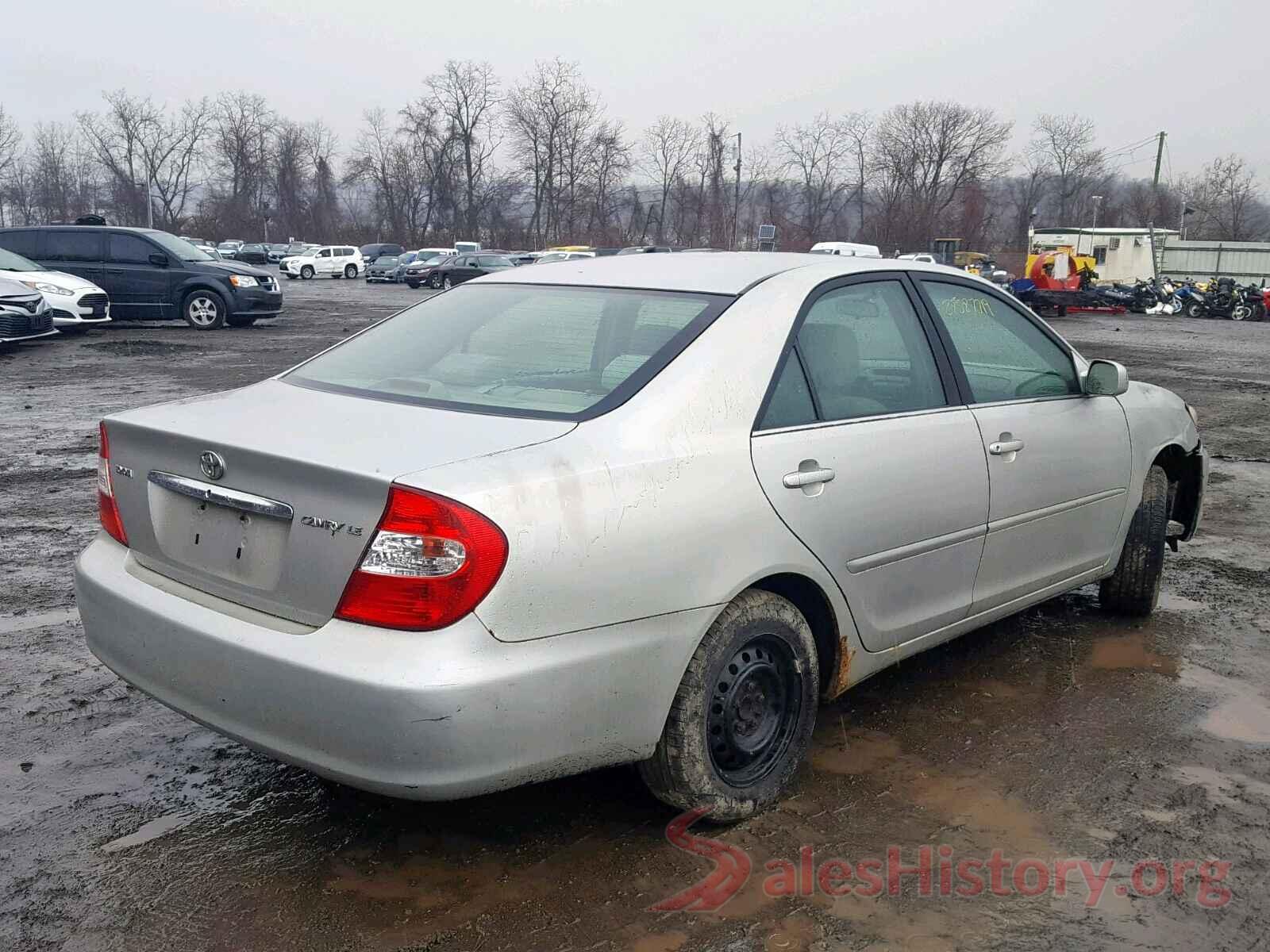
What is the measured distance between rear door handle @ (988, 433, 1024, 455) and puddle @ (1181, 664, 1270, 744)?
114cm

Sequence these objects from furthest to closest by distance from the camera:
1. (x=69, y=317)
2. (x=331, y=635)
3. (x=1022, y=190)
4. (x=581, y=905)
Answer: (x=1022, y=190) < (x=69, y=317) < (x=581, y=905) < (x=331, y=635)

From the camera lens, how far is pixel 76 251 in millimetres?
19109

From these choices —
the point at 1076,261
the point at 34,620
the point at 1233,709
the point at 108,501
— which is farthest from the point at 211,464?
the point at 1076,261

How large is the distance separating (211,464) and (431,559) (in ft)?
2.34

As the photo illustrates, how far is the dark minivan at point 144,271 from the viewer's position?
1911 cm

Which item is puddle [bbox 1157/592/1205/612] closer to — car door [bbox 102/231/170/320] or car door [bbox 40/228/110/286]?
car door [bbox 102/231/170/320]

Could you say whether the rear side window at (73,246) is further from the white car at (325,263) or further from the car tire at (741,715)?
the white car at (325,263)

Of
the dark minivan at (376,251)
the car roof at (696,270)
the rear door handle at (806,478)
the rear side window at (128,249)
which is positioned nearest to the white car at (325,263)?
the dark minivan at (376,251)

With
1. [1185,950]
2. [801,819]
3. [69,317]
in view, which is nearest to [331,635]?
[801,819]

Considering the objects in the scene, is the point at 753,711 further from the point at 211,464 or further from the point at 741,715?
the point at 211,464

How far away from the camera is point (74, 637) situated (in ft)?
15.0

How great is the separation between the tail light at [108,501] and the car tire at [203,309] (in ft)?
58.8

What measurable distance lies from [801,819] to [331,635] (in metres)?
1.43

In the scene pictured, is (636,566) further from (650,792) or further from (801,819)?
(801,819)
